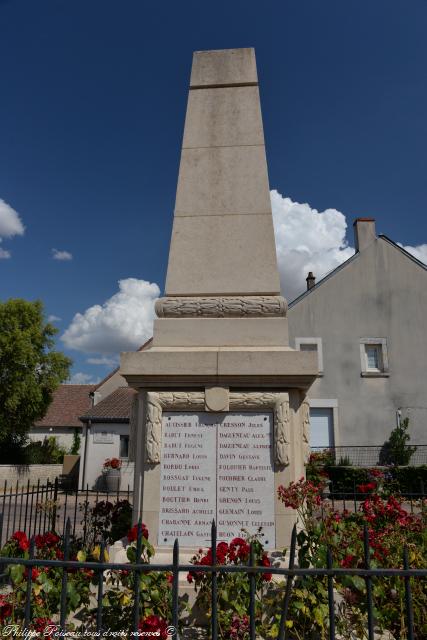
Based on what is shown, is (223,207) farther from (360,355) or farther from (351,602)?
(360,355)

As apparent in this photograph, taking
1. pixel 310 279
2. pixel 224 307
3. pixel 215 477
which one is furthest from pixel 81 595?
pixel 310 279

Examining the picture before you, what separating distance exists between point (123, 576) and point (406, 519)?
8.01ft

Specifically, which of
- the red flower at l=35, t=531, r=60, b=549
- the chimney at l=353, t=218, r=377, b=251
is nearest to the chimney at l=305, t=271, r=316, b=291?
the chimney at l=353, t=218, r=377, b=251

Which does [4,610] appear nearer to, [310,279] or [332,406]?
[332,406]

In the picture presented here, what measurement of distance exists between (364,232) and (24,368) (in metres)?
18.6

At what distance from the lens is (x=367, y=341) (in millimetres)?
19359

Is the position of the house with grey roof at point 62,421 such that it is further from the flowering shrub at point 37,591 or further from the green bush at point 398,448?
the flowering shrub at point 37,591

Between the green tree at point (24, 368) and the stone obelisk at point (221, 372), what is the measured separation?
74.4ft

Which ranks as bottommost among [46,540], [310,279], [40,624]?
[40,624]

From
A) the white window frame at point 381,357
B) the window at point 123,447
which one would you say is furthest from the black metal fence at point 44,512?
the white window frame at point 381,357

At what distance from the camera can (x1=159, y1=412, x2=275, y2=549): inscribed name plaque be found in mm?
4414

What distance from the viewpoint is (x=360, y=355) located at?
63.1ft

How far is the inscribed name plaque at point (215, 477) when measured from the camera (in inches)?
174

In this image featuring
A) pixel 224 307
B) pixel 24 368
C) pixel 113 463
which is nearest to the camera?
pixel 224 307
